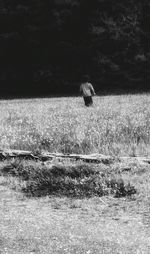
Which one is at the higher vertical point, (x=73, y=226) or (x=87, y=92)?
(x=73, y=226)

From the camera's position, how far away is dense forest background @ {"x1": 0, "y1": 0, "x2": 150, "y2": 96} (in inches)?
1524

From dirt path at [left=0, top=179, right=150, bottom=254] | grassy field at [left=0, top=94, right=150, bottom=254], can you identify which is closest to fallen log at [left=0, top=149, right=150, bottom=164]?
grassy field at [left=0, top=94, right=150, bottom=254]

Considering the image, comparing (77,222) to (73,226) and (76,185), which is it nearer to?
(73,226)

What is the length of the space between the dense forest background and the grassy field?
28358 millimetres

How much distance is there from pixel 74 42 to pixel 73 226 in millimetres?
34703

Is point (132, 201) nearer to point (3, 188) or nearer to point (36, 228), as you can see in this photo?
point (36, 228)

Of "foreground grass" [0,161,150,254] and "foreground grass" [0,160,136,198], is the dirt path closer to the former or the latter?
"foreground grass" [0,161,150,254]

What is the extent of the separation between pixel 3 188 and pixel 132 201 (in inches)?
86.2

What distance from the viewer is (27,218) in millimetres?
5914

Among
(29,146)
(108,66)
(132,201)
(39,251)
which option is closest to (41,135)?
(29,146)

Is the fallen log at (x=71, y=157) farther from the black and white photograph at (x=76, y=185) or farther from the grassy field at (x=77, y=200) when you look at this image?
the grassy field at (x=77, y=200)

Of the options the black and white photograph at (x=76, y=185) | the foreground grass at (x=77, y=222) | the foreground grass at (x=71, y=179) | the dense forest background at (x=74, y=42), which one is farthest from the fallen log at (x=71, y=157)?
the dense forest background at (x=74, y=42)

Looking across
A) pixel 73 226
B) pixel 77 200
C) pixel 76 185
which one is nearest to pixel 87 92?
pixel 76 185

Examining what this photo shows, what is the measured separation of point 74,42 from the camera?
39.2m
